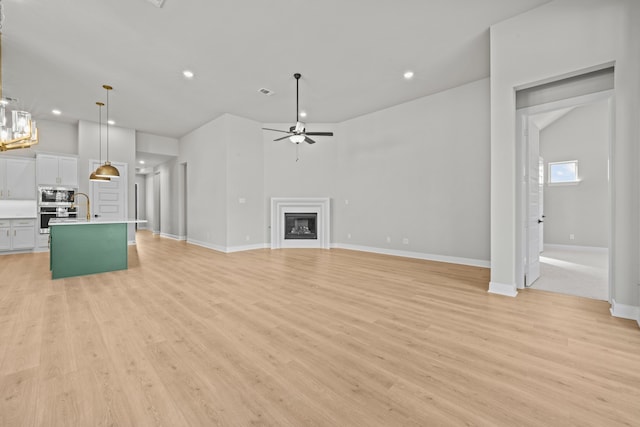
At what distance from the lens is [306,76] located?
4785 millimetres

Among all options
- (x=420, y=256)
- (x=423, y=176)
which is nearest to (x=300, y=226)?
(x=420, y=256)

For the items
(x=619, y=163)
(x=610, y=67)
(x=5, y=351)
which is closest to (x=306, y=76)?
(x=610, y=67)

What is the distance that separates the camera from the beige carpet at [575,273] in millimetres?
3533

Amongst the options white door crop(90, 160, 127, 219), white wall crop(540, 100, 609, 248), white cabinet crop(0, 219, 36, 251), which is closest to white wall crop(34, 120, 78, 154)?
white door crop(90, 160, 127, 219)

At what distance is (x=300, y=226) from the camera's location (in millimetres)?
7551

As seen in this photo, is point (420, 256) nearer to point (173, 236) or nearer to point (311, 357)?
point (311, 357)

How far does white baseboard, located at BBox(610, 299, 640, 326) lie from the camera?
8.51 feet

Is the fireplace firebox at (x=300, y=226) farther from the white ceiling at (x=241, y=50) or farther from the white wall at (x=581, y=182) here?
the white wall at (x=581, y=182)

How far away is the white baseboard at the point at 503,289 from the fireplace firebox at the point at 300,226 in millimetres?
4634

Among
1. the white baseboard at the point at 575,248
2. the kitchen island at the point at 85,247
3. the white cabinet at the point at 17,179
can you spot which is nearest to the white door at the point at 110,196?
the white cabinet at the point at 17,179

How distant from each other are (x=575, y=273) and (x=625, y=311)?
2.16m

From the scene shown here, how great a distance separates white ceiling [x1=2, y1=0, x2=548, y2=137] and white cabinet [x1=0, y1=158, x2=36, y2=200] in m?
1.45

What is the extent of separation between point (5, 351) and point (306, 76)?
16.5ft

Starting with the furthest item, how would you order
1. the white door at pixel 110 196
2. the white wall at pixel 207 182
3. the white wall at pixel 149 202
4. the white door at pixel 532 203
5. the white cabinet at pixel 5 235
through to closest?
the white wall at pixel 149 202, the white door at pixel 110 196, the white wall at pixel 207 182, the white cabinet at pixel 5 235, the white door at pixel 532 203
